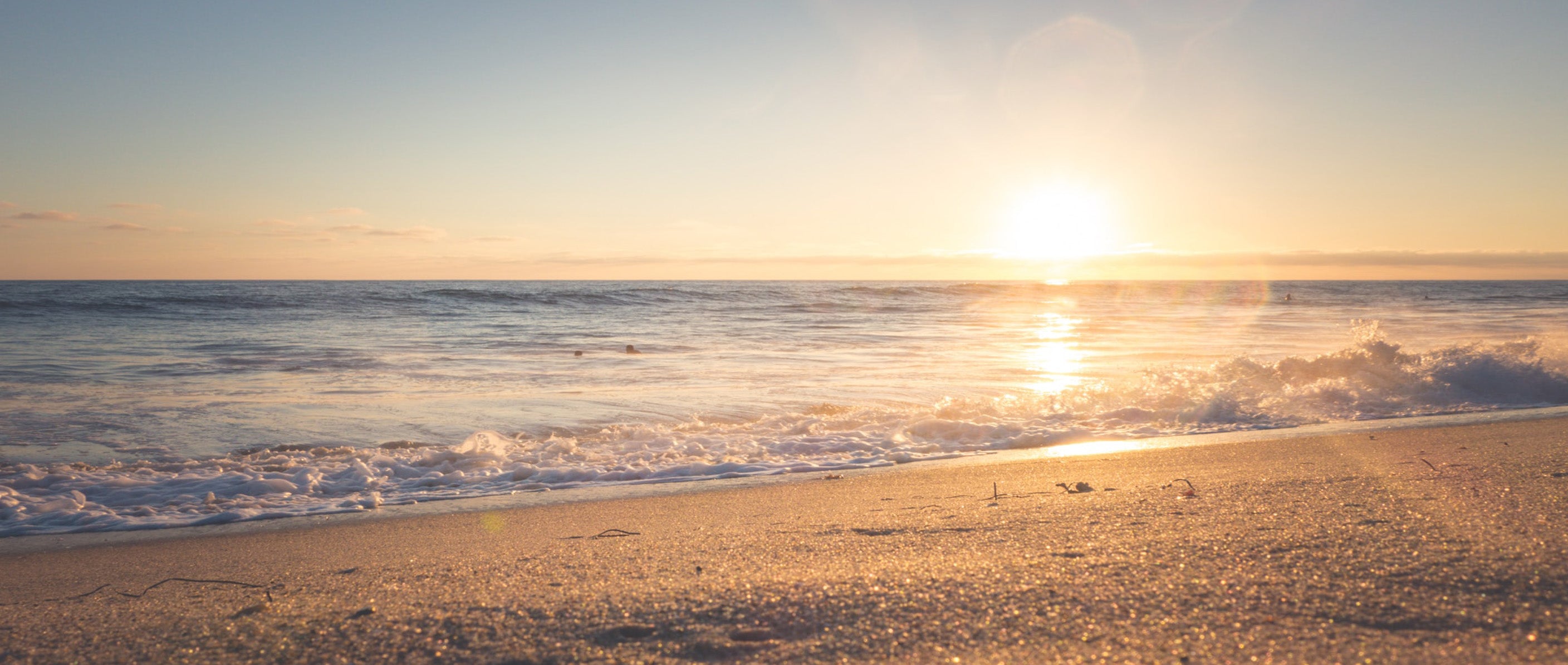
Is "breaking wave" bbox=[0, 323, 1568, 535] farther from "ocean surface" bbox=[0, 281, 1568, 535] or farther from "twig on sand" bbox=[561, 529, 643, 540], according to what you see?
"twig on sand" bbox=[561, 529, 643, 540]

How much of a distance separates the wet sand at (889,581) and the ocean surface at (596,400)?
119cm

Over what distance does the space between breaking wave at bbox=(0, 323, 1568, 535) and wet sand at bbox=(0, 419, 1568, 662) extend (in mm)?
706

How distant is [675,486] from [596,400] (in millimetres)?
3619

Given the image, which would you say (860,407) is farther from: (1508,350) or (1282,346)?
(1282,346)

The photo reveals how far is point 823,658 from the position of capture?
168cm

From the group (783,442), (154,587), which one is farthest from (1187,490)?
(154,587)

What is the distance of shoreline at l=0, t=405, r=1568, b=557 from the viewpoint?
368 centimetres

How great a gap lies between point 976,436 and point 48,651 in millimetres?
5198

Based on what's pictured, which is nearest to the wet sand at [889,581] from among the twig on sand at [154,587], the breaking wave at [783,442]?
the twig on sand at [154,587]

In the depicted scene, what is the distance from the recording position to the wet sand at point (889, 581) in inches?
68.2

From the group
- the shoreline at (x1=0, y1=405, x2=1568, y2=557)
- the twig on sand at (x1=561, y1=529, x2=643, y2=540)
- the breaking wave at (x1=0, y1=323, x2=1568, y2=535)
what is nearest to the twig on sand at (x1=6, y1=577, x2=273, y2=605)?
the shoreline at (x1=0, y1=405, x2=1568, y2=557)

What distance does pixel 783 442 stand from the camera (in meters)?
5.81

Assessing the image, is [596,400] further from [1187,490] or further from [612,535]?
[1187,490]

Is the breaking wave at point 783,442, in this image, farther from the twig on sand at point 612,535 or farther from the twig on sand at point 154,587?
the twig on sand at point 612,535
